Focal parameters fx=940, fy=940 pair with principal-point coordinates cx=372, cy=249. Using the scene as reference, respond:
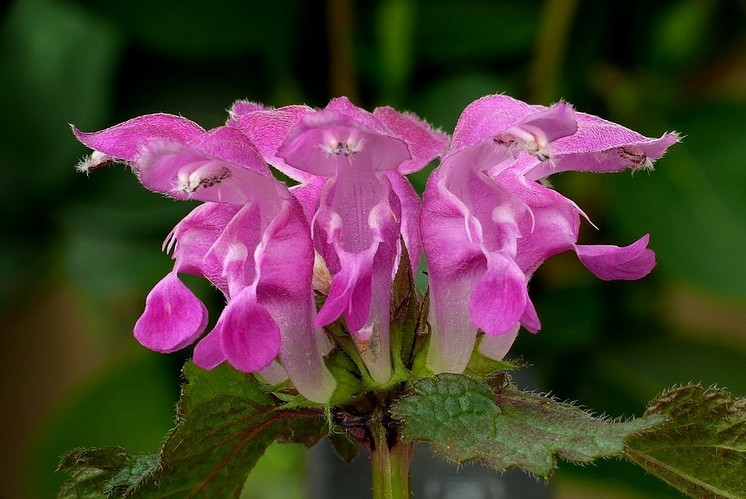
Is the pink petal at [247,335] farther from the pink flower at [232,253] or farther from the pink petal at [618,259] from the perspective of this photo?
the pink petal at [618,259]

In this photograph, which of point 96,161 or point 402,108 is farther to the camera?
Result: point 402,108

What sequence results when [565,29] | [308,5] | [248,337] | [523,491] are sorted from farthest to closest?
[308,5], [565,29], [523,491], [248,337]

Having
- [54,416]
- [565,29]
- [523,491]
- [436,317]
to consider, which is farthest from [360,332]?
[54,416]

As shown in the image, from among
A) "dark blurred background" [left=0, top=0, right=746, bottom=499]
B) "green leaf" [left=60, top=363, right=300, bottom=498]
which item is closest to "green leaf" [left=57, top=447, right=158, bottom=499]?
"green leaf" [left=60, top=363, right=300, bottom=498]

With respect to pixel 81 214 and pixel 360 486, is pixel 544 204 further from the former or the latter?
pixel 81 214

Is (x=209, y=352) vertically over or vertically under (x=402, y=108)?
over

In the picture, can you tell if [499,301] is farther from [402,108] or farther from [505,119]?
[402,108]

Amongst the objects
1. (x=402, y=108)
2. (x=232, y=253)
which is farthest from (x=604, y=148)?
(x=402, y=108)
